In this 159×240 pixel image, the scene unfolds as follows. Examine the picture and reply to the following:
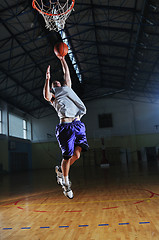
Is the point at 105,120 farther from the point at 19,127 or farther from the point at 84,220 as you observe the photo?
the point at 84,220

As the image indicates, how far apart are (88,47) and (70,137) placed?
1409 centimetres

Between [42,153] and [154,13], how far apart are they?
60.8 feet

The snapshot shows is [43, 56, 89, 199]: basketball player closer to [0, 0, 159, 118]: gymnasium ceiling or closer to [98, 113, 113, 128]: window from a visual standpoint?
[0, 0, 159, 118]: gymnasium ceiling

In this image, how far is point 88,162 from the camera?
24.2 meters

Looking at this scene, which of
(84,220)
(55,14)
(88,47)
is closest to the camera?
(84,220)

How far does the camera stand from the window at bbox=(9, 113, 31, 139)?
2086 cm

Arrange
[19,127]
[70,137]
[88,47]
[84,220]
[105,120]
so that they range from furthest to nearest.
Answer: [105,120], [19,127], [88,47], [84,220], [70,137]

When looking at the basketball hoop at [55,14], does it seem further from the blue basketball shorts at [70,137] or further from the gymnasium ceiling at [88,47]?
the gymnasium ceiling at [88,47]

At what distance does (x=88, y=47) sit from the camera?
1609cm

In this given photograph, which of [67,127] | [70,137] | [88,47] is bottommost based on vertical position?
[70,137]

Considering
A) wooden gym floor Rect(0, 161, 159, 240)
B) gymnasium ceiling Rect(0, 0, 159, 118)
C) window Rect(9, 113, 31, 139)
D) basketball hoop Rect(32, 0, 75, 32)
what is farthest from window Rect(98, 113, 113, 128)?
wooden gym floor Rect(0, 161, 159, 240)

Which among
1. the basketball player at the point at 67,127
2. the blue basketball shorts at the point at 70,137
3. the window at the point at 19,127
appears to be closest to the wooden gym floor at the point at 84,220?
the basketball player at the point at 67,127

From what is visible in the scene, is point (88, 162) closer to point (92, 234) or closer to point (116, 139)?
point (116, 139)

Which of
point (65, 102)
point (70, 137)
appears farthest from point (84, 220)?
point (65, 102)
